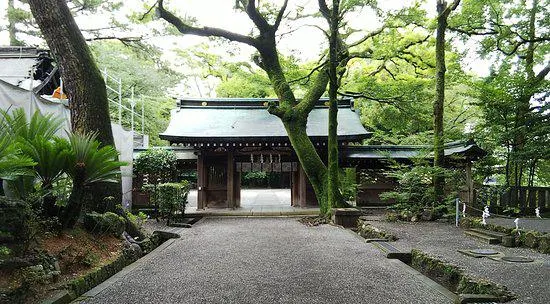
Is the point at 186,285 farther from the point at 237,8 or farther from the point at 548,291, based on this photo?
the point at 237,8

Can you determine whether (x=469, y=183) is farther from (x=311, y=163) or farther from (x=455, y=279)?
(x=455, y=279)

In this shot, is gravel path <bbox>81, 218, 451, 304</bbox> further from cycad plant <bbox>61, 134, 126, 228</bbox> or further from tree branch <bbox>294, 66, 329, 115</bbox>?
tree branch <bbox>294, 66, 329, 115</bbox>

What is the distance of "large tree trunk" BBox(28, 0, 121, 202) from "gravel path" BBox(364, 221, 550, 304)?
606 cm

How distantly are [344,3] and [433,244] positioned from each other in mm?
7371

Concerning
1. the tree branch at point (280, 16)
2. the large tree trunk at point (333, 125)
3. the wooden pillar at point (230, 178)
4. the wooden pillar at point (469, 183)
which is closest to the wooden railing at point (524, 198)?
the wooden pillar at point (469, 183)

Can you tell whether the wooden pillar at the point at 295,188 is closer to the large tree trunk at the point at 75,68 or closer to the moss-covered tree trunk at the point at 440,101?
the moss-covered tree trunk at the point at 440,101

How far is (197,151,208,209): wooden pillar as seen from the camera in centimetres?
1438

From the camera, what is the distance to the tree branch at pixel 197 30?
11.6 m

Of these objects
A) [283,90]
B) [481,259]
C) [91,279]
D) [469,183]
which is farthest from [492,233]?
[283,90]

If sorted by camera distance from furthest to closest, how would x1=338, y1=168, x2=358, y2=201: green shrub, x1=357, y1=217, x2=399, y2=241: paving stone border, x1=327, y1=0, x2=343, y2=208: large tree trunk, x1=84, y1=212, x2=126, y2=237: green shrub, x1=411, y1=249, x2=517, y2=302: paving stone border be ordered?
1. x1=338, y1=168, x2=358, y2=201: green shrub
2. x1=327, y1=0, x2=343, y2=208: large tree trunk
3. x1=357, y1=217, x2=399, y2=241: paving stone border
4. x1=84, y1=212, x2=126, y2=237: green shrub
5. x1=411, y1=249, x2=517, y2=302: paving stone border

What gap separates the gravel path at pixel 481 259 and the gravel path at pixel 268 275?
0.91 metres

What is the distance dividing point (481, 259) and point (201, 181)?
10.7 m

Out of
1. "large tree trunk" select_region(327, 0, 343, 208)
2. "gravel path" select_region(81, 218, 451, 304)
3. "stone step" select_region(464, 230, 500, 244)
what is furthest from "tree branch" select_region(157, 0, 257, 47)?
"stone step" select_region(464, 230, 500, 244)

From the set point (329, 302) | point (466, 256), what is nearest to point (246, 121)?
point (466, 256)
